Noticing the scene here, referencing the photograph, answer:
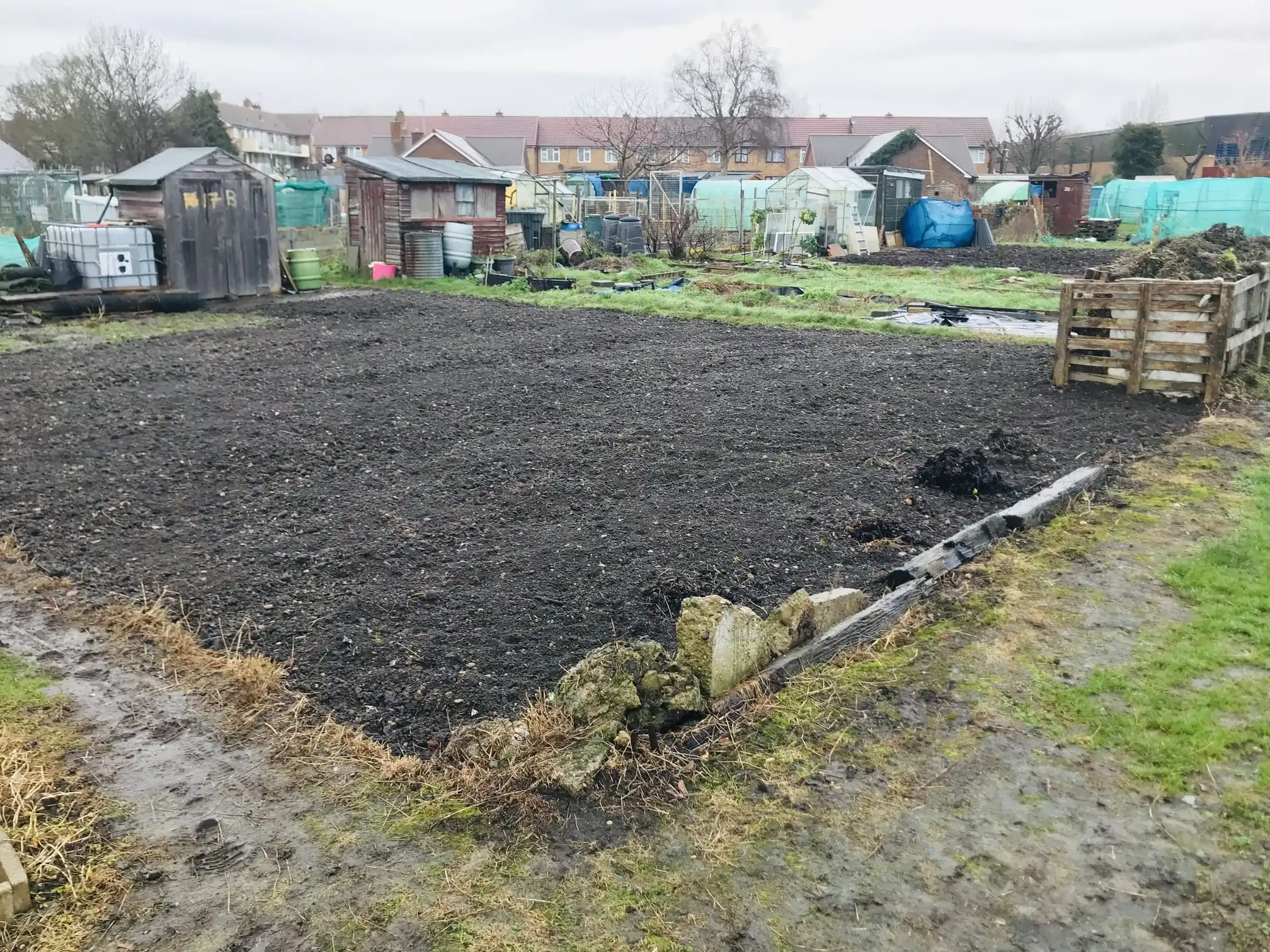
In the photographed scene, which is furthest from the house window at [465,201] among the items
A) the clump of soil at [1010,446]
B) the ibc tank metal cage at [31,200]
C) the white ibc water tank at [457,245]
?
the clump of soil at [1010,446]

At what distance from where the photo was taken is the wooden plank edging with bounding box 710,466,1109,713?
4.36 meters

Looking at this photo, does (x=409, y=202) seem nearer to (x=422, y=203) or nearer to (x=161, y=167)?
(x=422, y=203)

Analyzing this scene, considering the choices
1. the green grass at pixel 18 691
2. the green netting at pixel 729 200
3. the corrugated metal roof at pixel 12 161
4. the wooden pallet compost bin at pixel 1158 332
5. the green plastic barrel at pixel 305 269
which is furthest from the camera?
the corrugated metal roof at pixel 12 161

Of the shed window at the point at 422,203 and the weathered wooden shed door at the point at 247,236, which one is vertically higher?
the shed window at the point at 422,203

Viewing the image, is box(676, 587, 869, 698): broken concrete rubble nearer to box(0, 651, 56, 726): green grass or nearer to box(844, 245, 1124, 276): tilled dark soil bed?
box(0, 651, 56, 726): green grass

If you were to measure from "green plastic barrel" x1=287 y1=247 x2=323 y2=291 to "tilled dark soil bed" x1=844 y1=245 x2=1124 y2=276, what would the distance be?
15057mm

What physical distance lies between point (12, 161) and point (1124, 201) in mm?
43966

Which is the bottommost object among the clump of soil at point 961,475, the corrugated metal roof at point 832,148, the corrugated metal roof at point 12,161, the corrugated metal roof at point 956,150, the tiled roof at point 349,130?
the clump of soil at point 961,475

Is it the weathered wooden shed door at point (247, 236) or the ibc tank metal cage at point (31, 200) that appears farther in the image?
the ibc tank metal cage at point (31, 200)

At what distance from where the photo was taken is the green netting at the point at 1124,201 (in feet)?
125

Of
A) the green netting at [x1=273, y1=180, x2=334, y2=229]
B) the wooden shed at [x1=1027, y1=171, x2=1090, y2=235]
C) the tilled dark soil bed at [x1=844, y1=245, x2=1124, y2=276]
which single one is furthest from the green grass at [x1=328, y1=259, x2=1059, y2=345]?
the wooden shed at [x1=1027, y1=171, x2=1090, y2=235]

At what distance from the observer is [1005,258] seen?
26953 mm

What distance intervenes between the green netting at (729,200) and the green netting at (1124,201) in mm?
14241

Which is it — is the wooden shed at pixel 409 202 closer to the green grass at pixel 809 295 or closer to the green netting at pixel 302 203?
the green grass at pixel 809 295
